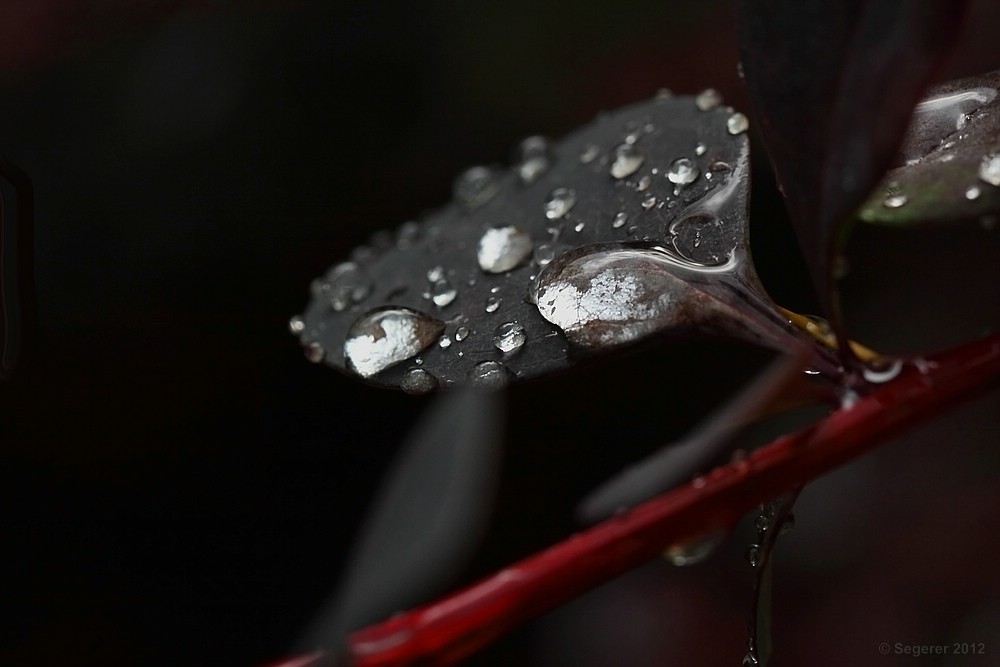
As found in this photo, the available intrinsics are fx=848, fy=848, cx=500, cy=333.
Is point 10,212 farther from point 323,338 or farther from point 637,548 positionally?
point 637,548

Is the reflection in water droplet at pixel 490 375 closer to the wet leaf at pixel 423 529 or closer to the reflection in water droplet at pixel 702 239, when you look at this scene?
the wet leaf at pixel 423 529

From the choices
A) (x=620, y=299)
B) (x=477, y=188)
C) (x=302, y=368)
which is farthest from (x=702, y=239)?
(x=302, y=368)

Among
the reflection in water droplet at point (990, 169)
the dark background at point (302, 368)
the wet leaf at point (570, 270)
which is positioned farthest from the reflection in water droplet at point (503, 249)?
the dark background at point (302, 368)

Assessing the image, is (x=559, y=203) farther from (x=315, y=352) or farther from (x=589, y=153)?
(x=315, y=352)

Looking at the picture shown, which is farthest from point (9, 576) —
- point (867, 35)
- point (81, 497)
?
point (867, 35)

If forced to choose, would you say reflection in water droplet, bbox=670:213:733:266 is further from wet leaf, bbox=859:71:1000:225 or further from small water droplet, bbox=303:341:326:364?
small water droplet, bbox=303:341:326:364

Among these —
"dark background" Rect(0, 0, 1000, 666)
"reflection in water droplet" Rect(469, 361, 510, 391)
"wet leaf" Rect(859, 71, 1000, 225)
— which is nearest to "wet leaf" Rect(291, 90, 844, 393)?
"reflection in water droplet" Rect(469, 361, 510, 391)
